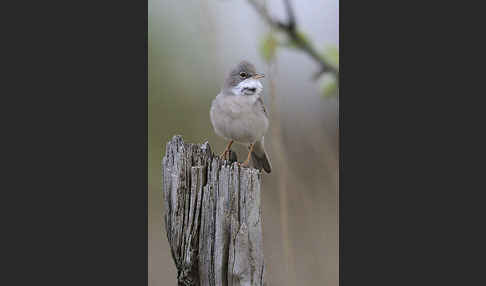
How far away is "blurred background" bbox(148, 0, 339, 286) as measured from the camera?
6.83m

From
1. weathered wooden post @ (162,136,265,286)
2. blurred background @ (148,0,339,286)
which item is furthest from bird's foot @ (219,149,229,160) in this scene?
weathered wooden post @ (162,136,265,286)

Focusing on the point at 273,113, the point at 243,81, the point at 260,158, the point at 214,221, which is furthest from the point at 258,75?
the point at 214,221

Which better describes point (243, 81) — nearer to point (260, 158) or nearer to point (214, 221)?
point (260, 158)

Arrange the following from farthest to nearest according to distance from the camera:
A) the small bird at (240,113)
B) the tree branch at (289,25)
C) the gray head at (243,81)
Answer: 1. the small bird at (240,113)
2. the gray head at (243,81)
3. the tree branch at (289,25)

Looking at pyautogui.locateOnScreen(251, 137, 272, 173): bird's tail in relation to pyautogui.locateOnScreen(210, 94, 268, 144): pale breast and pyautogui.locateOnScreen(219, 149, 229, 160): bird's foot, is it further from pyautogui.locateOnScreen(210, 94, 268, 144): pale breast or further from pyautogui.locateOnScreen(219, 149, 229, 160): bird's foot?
pyautogui.locateOnScreen(219, 149, 229, 160): bird's foot

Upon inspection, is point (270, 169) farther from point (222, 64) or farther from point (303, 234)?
point (222, 64)

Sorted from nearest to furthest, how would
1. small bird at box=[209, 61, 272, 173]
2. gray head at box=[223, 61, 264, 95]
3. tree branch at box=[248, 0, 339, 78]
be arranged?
tree branch at box=[248, 0, 339, 78] → gray head at box=[223, 61, 264, 95] → small bird at box=[209, 61, 272, 173]

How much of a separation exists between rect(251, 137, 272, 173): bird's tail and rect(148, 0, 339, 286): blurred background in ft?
0.25

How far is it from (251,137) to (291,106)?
1.78ft

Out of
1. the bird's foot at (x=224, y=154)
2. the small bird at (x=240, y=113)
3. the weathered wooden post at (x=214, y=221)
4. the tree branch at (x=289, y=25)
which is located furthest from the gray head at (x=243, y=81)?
the weathered wooden post at (x=214, y=221)

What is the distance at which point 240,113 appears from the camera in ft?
23.2

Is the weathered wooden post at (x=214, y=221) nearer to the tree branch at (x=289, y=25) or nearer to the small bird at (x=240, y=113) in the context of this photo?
the small bird at (x=240, y=113)

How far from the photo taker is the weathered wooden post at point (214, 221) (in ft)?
21.1
